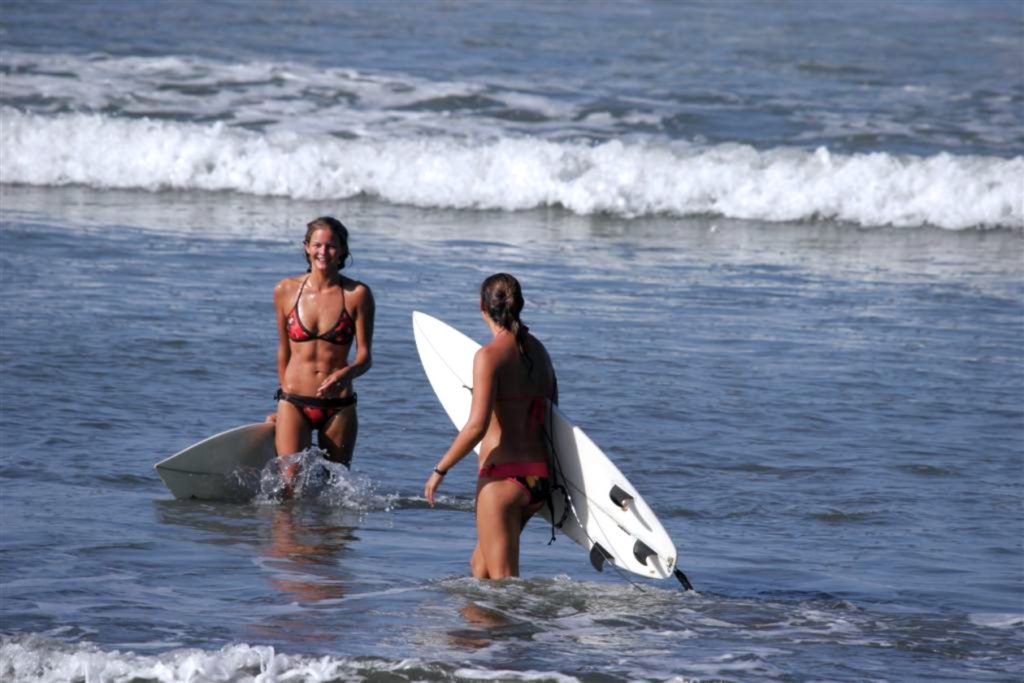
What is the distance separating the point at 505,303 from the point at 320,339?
1890mm

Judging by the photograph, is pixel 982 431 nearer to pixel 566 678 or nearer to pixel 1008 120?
pixel 566 678

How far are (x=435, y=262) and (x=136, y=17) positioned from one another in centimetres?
1600

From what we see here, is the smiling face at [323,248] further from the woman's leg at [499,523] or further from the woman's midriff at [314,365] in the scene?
the woman's leg at [499,523]

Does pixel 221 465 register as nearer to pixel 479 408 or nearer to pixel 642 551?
pixel 479 408

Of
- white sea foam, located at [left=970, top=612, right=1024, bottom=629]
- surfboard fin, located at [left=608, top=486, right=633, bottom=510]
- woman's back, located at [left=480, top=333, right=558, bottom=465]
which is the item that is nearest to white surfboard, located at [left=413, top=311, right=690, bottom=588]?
surfboard fin, located at [left=608, top=486, right=633, bottom=510]

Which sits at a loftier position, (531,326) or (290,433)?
(531,326)

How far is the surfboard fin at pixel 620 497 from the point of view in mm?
6719

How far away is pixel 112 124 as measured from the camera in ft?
70.7

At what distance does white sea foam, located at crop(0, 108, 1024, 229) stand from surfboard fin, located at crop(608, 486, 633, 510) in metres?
12.6

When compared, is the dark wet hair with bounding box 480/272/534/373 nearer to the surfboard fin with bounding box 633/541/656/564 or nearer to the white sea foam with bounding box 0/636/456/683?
the surfboard fin with bounding box 633/541/656/564

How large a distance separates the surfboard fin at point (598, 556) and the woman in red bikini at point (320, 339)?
5.68ft

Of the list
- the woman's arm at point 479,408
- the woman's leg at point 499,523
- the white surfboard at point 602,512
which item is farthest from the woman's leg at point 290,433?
the woman's arm at point 479,408

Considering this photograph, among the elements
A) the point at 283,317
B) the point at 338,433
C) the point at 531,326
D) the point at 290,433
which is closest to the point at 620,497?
the point at 338,433

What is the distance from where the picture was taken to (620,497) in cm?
674
